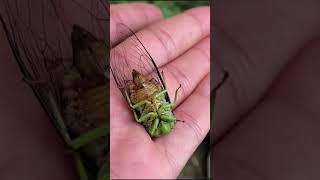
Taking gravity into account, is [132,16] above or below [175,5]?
above

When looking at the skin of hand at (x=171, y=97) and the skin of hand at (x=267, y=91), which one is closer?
the skin of hand at (x=171, y=97)

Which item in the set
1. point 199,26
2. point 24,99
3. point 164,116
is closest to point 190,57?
point 199,26

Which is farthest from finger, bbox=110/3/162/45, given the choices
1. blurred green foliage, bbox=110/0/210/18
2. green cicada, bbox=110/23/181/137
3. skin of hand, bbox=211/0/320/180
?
blurred green foliage, bbox=110/0/210/18

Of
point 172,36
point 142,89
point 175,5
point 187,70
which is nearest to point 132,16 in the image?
point 172,36

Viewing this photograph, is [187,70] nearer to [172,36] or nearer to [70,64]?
[172,36]

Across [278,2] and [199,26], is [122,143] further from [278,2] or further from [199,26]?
[278,2]

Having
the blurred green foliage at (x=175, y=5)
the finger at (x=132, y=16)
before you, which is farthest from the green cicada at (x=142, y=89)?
the blurred green foliage at (x=175, y=5)

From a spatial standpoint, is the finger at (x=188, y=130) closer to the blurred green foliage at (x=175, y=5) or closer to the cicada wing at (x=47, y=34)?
the cicada wing at (x=47, y=34)
